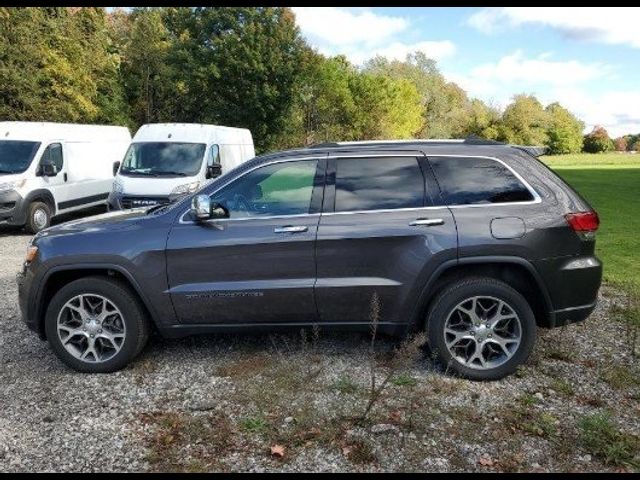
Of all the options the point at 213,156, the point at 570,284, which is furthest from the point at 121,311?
the point at 213,156

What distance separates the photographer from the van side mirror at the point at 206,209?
414cm

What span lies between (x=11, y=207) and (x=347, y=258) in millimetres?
9634

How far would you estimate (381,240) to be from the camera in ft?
13.4

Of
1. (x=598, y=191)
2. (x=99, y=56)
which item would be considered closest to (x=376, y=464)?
(x=598, y=191)

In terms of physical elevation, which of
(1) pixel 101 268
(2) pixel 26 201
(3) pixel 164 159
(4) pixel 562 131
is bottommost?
(1) pixel 101 268

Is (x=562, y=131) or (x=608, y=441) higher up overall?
(x=562, y=131)

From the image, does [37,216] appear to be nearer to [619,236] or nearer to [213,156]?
[213,156]

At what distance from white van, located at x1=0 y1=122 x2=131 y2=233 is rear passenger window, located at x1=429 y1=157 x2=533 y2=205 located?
9305 mm

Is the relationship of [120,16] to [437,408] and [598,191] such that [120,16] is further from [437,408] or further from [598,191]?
[437,408]

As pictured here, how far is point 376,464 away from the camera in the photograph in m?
3.13

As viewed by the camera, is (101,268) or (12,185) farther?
(12,185)

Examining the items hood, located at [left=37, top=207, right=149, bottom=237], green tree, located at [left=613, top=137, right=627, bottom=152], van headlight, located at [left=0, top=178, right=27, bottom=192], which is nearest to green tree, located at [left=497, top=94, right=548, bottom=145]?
green tree, located at [left=613, top=137, right=627, bottom=152]

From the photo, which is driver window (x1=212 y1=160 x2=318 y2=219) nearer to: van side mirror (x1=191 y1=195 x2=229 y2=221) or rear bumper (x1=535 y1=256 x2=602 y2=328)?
van side mirror (x1=191 y1=195 x2=229 y2=221)

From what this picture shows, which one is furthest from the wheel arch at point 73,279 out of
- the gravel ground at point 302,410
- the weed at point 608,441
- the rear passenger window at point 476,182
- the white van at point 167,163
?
the white van at point 167,163
